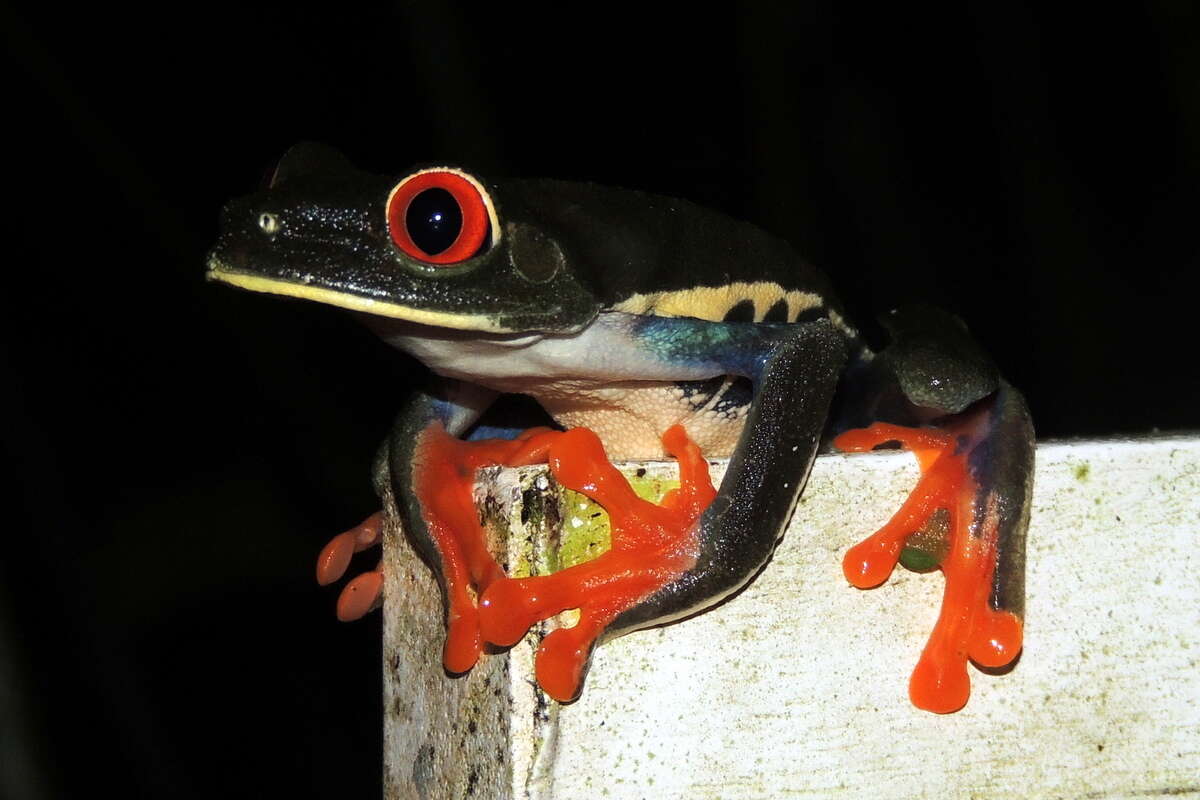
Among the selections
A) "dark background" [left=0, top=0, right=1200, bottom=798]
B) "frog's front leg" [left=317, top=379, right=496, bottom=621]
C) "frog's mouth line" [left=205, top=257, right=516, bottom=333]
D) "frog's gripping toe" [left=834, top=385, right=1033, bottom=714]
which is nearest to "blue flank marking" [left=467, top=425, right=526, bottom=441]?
"frog's front leg" [left=317, top=379, right=496, bottom=621]

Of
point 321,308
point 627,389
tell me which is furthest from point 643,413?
point 321,308

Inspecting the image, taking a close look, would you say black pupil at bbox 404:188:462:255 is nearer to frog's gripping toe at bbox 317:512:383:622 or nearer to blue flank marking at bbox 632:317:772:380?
blue flank marking at bbox 632:317:772:380

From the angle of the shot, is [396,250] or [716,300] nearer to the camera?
[396,250]

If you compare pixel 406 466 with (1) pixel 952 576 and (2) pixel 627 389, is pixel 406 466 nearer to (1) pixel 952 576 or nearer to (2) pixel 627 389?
(2) pixel 627 389

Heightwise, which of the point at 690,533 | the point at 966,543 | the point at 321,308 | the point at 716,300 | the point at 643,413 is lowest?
the point at 966,543

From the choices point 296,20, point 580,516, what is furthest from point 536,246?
point 296,20

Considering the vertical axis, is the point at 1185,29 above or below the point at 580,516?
above

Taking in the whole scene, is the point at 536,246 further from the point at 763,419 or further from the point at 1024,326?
the point at 1024,326
